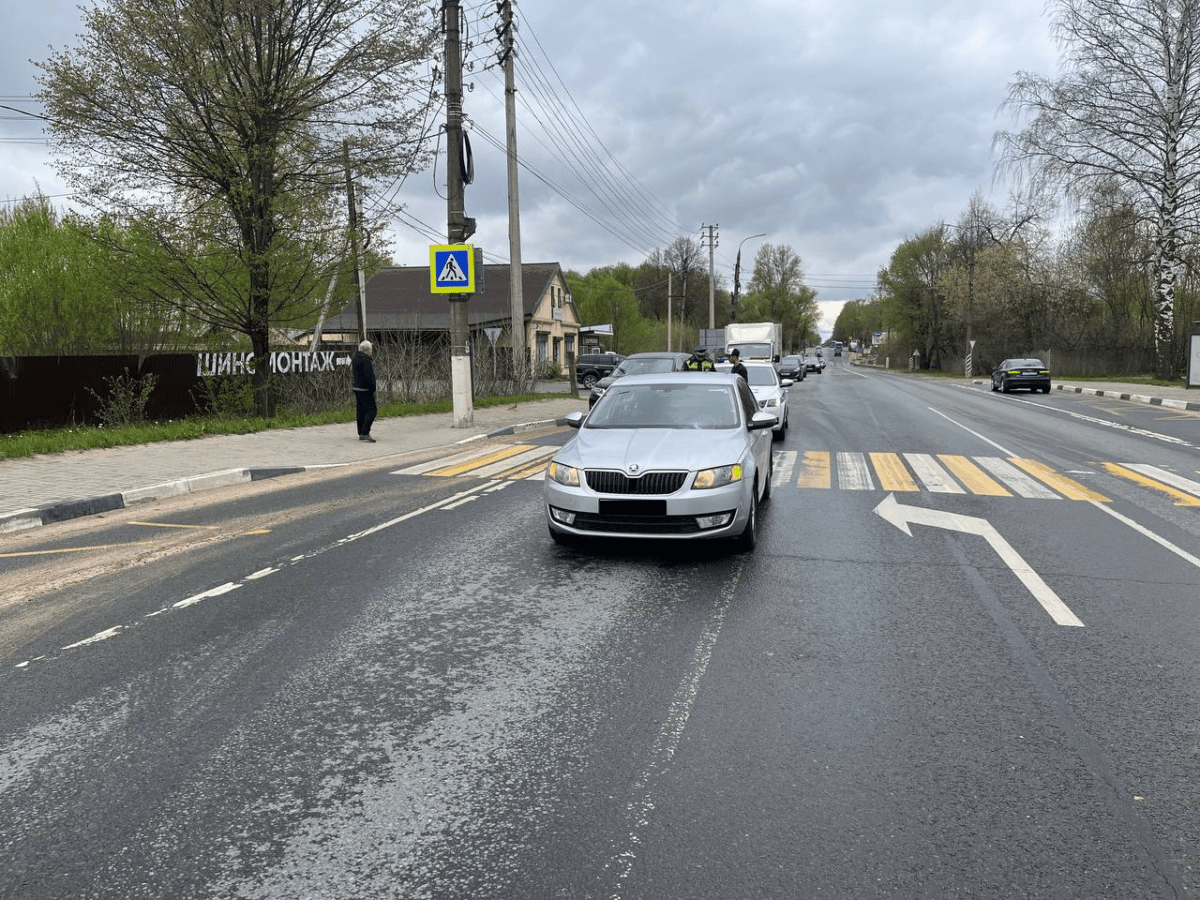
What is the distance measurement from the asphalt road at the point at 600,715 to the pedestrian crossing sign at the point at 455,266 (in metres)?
10.6

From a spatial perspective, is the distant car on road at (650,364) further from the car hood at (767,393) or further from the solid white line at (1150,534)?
the solid white line at (1150,534)

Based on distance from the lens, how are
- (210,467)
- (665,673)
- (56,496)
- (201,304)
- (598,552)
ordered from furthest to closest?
(201,304)
(210,467)
(56,496)
(598,552)
(665,673)

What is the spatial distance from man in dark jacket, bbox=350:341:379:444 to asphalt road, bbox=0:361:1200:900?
7.01 meters

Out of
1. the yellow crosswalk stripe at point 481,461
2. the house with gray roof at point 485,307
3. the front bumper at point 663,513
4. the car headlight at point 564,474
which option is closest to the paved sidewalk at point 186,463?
the yellow crosswalk stripe at point 481,461

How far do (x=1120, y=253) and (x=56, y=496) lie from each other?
47.1m

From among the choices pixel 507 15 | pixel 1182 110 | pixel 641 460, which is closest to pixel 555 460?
pixel 641 460

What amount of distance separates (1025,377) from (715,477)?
32.9 m

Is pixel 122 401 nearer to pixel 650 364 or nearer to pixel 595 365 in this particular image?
pixel 650 364

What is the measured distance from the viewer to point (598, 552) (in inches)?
281

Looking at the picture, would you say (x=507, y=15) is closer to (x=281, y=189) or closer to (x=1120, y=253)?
(x=281, y=189)

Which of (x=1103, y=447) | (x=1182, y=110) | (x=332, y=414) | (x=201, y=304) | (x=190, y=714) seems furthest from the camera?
(x=1182, y=110)

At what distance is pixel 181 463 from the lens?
12148 millimetres

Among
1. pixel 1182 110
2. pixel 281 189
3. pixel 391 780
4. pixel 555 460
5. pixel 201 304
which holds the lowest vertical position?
pixel 391 780

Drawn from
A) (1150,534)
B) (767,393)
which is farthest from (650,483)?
(767,393)
